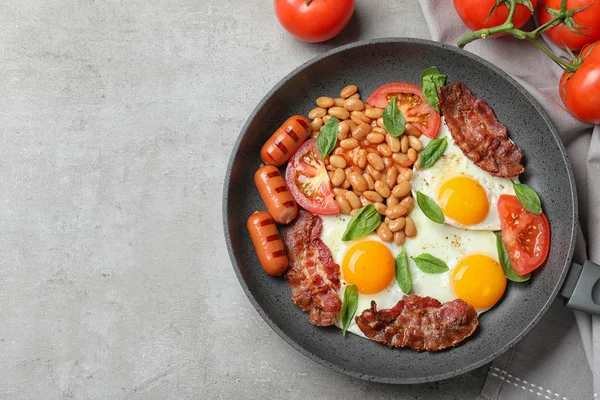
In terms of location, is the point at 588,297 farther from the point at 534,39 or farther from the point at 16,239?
the point at 16,239

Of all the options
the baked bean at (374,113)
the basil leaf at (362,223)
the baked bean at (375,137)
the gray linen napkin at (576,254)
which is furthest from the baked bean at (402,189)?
the gray linen napkin at (576,254)

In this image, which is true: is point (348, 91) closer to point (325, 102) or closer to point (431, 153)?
point (325, 102)

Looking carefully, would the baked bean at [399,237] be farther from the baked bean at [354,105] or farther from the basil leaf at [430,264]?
the baked bean at [354,105]

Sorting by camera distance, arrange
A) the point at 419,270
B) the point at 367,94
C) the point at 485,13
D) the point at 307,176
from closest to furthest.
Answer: the point at 485,13 < the point at 419,270 < the point at 307,176 < the point at 367,94

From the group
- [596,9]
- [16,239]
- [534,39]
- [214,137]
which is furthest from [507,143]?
[16,239]

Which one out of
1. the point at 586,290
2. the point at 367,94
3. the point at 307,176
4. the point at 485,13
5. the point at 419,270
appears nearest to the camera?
the point at 586,290

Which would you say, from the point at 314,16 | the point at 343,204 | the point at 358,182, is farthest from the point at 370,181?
the point at 314,16
